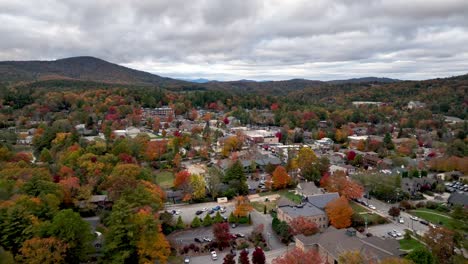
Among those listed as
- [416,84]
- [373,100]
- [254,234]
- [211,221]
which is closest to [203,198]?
[211,221]

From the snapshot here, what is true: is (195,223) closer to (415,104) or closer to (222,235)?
(222,235)

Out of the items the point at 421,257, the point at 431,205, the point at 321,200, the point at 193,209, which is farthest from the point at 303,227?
the point at 431,205

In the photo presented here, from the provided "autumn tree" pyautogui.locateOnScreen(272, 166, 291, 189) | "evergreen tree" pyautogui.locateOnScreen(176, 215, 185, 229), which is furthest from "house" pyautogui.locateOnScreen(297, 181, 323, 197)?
"evergreen tree" pyautogui.locateOnScreen(176, 215, 185, 229)

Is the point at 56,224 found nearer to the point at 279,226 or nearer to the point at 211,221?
the point at 211,221

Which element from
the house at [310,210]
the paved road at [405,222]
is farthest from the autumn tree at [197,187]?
the paved road at [405,222]

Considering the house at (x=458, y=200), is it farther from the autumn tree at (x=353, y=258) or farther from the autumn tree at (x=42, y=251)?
the autumn tree at (x=42, y=251)

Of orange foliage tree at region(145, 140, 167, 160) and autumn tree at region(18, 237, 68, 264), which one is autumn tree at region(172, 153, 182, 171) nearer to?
orange foliage tree at region(145, 140, 167, 160)

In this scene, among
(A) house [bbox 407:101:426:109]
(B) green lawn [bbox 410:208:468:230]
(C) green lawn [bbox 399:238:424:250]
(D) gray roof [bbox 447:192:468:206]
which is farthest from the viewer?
(A) house [bbox 407:101:426:109]
